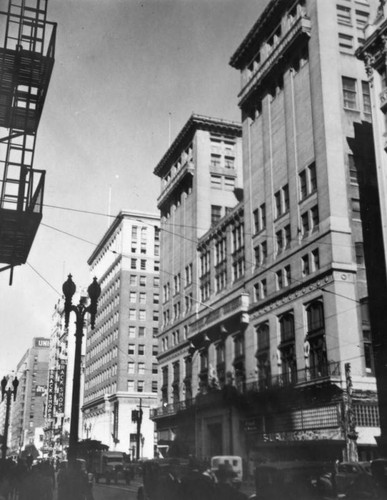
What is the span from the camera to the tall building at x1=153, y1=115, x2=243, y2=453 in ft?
266

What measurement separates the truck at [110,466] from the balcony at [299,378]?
1370cm

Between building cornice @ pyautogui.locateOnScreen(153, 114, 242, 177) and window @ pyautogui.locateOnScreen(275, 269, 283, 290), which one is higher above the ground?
building cornice @ pyautogui.locateOnScreen(153, 114, 242, 177)

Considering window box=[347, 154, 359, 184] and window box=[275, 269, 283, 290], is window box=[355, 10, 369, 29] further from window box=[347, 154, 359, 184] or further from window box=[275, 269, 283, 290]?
window box=[275, 269, 283, 290]

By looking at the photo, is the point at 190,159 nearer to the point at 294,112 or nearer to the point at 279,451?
the point at 294,112

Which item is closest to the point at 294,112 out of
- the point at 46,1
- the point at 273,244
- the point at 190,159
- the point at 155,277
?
the point at 273,244

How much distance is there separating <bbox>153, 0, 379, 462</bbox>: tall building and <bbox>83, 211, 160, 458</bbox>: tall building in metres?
37.2

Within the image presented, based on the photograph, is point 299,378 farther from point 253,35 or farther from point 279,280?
point 253,35

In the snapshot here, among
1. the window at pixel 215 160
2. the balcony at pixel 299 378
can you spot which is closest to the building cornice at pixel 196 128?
the window at pixel 215 160

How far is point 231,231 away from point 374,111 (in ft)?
92.2

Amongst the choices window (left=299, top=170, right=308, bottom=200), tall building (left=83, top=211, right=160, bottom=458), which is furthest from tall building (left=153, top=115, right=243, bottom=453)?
window (left=299, top=170, right=308, bottom=200)

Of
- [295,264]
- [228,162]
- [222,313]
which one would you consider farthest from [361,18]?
[222,313]

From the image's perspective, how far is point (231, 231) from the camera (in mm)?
71375

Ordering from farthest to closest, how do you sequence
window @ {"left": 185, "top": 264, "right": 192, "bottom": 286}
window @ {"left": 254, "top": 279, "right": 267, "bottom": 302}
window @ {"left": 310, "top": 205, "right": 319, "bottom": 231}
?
window @ {"left": 185, "top": 264, "right": 192, "bottom": 286} < window @ {"left": 254, "top": 279, "right": 267, "bottom": 302} < window @ {"left": 310, "top": 205, "right": 319, "bottom": 231}

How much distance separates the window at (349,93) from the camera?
5488cm
